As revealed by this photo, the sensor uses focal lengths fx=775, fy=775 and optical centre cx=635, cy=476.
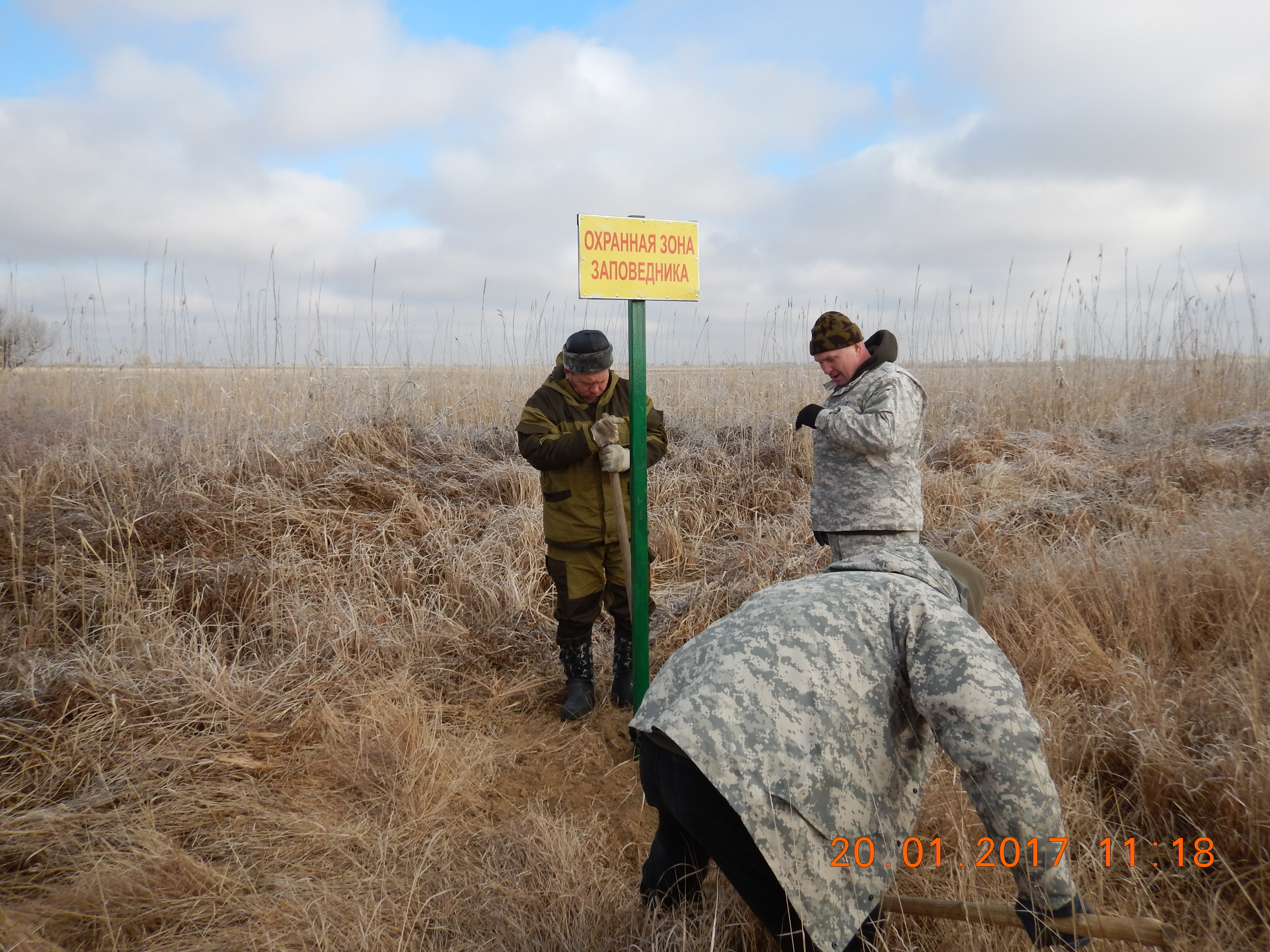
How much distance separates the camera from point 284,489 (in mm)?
5000

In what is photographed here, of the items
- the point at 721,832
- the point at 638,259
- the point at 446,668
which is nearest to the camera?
the point at 721,832

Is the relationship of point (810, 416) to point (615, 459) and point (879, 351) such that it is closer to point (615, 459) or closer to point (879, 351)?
point (879, 351)

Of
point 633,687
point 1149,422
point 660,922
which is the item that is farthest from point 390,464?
point 1149,422

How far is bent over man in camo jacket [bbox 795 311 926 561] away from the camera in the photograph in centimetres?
304

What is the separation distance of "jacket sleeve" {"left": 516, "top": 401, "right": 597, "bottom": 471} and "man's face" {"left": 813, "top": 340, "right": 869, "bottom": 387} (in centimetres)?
104

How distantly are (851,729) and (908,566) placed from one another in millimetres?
385

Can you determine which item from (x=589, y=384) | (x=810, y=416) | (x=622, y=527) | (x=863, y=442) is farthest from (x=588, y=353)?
(x=863, y=442)

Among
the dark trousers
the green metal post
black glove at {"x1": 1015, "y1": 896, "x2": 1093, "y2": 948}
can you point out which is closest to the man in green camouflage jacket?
the green metal post

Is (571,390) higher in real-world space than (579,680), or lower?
higher

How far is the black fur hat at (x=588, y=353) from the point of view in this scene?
338cm

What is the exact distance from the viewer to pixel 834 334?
320cm

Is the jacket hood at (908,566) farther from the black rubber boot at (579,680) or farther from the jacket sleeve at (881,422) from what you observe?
the black rubber boot at (579,680)

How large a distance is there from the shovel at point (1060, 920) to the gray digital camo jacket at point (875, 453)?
160 centimetres

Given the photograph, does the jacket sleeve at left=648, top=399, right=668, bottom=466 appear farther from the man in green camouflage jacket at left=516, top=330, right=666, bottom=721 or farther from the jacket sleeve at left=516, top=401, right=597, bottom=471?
the jacket sleeve at left=516, top=401, right=597, bottom=471
